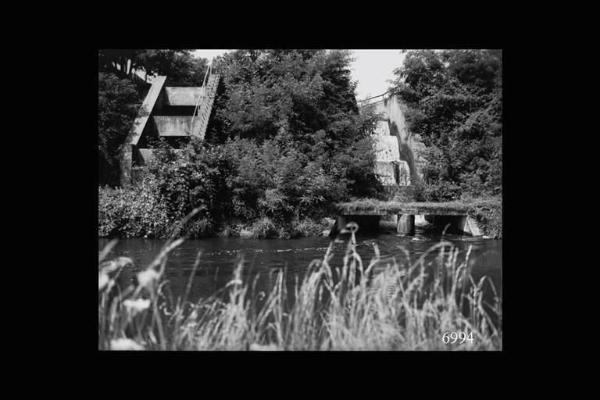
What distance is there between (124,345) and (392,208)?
9421 mm

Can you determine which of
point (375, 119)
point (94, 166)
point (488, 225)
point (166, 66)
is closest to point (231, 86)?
point (166, 66)

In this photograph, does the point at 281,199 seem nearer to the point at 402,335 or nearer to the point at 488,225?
the point at 488,225

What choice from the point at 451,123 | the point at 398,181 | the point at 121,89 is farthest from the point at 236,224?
the point at 451,123

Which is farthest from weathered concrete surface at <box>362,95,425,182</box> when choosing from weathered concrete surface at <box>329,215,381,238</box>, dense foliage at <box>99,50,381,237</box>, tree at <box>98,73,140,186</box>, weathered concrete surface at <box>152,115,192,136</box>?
tree at <box>98,73,140,186</box>

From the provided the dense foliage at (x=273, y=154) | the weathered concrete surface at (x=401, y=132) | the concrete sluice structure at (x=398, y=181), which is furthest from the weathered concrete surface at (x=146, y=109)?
the weathered concrete surface at (x=401, y=132)

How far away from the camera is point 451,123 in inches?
528

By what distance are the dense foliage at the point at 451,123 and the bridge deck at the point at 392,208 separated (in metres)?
→ 0.64

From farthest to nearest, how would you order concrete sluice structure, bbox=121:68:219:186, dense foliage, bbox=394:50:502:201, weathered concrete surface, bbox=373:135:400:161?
weathered concrete surface, bbox=373:135:400:161, dense foliage, bbox=394:50:502:201, concrete sluice structure, bbox=121:68:219:186

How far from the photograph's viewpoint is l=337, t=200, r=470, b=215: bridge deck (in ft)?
40.4

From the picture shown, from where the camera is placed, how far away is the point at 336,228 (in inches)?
481

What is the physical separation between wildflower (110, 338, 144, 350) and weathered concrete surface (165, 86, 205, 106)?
782 cm

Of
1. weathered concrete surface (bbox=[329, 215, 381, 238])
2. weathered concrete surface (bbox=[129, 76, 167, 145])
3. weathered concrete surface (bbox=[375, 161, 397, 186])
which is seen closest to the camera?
weathered concrete surface (bbox=[129, 76, 167, 145])

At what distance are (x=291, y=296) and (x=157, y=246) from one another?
4.08m

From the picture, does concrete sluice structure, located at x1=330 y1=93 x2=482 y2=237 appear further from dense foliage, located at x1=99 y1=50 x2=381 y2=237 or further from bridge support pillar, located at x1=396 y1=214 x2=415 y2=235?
dense foliage, located at x1=99 y1=50 x2=381 y2=237
